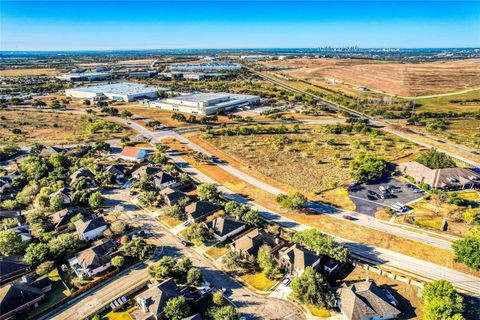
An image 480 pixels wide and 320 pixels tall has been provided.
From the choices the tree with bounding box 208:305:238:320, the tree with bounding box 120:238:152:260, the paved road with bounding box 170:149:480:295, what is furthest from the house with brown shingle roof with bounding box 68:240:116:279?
the paved road with bounding box 170:149:480:295

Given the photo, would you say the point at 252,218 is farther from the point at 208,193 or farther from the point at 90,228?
the point at 90,228

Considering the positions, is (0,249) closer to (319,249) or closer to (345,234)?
(319,249)

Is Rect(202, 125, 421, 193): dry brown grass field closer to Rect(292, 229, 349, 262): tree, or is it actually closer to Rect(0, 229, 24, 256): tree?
Rect(292, 229, 349, 262): tree

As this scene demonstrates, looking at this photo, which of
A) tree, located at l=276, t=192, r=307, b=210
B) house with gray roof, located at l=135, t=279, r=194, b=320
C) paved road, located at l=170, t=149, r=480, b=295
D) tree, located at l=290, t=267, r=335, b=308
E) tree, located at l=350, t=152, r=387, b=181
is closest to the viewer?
house with gray roof, located at l=135, t=279, r=194, b=320

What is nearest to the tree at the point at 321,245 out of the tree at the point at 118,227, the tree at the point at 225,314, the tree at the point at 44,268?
the tree at the point at 225,314

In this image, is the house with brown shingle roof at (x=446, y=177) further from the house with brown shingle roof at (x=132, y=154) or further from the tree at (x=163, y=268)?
the house with brown shingle roof at (x=132, y=154)
